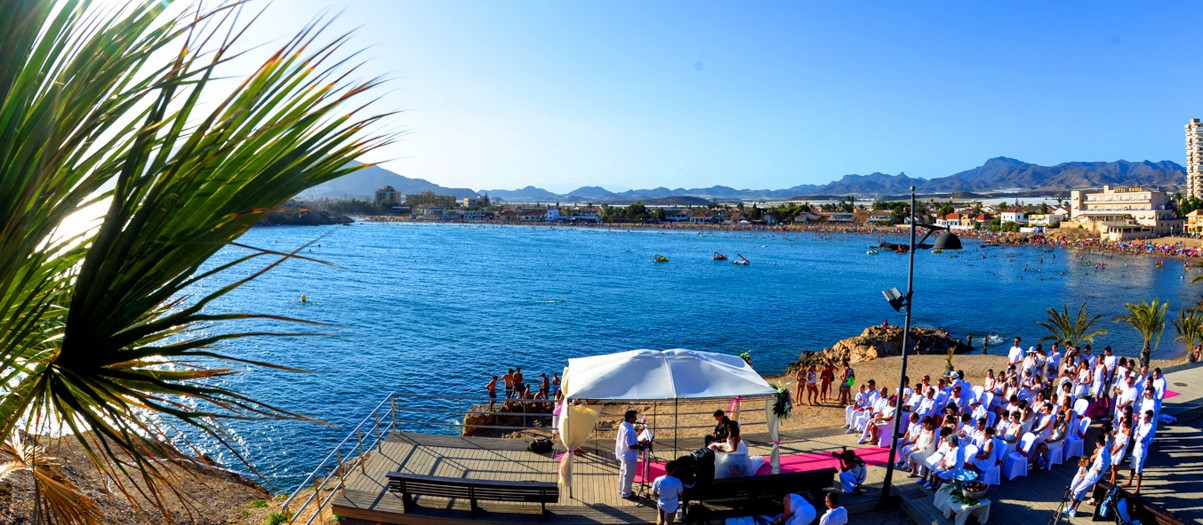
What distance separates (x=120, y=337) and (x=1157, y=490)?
13079 mm

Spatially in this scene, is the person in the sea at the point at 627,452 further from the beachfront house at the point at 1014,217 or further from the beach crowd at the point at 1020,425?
the beachfront house at the point at 1014,217

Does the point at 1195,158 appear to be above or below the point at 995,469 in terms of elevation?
above

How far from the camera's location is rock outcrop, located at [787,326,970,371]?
28.0 metres

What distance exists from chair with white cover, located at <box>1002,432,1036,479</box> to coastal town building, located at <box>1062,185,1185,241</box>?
128 metres

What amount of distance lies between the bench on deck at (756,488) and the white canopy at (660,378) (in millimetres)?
1198

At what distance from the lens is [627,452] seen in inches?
344

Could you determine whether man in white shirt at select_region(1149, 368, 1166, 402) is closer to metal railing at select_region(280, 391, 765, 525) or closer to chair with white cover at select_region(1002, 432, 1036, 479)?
chair with white cover at select_region(1002, 432, 1036, 479)

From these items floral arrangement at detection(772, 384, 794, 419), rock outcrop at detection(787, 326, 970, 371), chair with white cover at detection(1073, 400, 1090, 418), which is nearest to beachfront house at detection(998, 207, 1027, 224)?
rock outcrop at detection(787, 326, 970, 371)

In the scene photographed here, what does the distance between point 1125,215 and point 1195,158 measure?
3362 inches

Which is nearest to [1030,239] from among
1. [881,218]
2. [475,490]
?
[881,218]

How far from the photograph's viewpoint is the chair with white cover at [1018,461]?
1006 cm

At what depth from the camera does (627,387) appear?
9.36 metres

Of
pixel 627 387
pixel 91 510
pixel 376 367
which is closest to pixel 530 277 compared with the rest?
pixel 376 367

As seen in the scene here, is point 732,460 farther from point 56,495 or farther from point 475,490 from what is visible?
point 56,495
